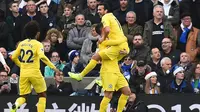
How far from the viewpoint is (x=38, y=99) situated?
21.2 meters

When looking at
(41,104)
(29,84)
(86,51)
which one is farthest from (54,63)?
(41,104)

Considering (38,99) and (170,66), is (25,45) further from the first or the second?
(170,66)

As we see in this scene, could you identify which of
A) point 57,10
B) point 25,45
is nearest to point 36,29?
point 25,45

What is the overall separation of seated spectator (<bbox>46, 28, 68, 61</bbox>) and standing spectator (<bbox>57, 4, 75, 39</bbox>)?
42cm

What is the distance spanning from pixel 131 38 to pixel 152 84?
6.85 feet

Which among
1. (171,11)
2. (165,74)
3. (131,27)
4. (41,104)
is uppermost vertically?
(171,11)

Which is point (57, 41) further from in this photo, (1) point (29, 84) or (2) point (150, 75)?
(1) point (29, 84)

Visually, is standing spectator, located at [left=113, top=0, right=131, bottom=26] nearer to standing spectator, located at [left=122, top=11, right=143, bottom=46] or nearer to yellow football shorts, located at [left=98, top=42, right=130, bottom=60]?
standing spectator, located at [left=122, top=11, right=143, bottom=46]

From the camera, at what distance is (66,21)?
24.4 m

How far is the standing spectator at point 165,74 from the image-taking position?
70.3 ft

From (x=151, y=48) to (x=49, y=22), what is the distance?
10.4 ft

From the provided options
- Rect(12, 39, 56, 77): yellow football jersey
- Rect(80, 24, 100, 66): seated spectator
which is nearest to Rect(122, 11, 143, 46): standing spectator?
Rect(80, 24, 100, 66): seated spectator

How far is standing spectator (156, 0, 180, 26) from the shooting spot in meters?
23.6

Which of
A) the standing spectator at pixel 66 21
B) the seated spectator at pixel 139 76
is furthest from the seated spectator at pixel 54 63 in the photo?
the seated spectator at pixel 139 76
